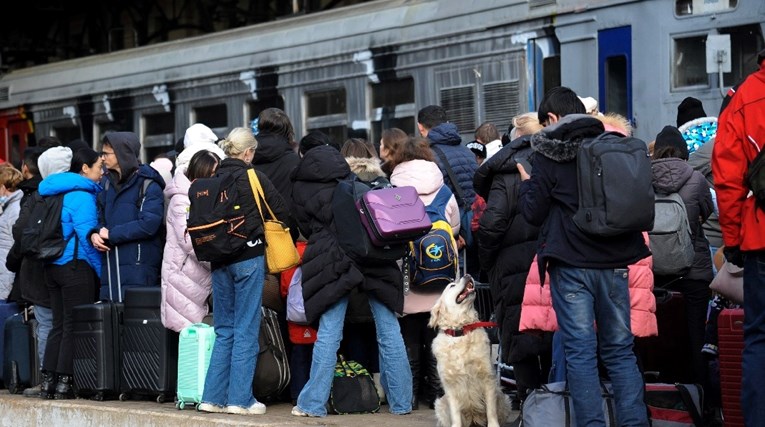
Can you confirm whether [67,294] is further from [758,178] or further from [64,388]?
[758,178]

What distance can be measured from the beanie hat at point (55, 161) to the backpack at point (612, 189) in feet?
16.6

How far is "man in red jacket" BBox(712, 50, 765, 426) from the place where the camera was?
243 inches

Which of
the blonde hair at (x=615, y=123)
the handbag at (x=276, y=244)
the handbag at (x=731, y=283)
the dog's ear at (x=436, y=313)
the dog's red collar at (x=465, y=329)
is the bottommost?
the dog's red collar at (x=465, y=329)

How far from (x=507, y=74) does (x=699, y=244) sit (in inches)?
167

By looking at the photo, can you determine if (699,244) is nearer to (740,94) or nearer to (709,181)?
(709,181)

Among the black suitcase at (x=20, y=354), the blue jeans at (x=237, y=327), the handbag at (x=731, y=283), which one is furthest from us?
the black suitcase at (x=20, y=354)

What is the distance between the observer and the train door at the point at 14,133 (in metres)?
20.3

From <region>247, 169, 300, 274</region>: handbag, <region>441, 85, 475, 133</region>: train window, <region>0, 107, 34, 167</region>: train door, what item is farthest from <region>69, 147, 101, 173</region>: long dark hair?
<region>0, 107, 34, 167</region>: train door

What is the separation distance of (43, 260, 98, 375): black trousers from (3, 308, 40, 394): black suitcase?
0.82 metres

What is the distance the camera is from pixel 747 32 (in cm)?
1050

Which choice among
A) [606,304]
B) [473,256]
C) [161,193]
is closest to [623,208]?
[606,304]

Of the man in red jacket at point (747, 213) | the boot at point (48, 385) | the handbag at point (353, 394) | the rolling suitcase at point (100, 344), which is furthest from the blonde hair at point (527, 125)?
the boot at point (48, 385)

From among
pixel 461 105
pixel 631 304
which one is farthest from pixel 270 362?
pixel 461 105

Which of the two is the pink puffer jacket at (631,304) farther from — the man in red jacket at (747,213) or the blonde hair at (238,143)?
the blonde hair at (238,143)
